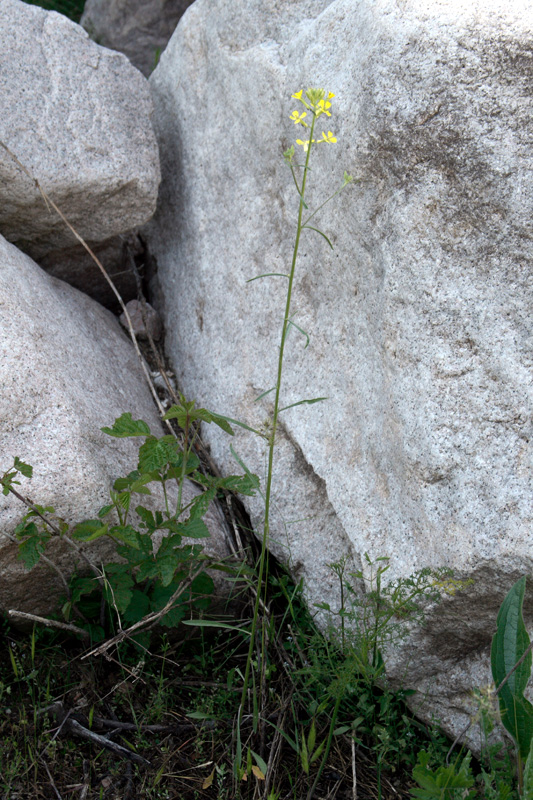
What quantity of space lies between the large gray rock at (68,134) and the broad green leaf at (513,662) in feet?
6.66

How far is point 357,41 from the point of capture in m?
2.07

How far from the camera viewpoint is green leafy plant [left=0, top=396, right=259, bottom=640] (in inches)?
76.3

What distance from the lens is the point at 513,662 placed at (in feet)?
5.74

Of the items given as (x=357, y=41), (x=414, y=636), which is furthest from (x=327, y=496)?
(x=357, y=41)

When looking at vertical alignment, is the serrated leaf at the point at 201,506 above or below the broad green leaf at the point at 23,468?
above

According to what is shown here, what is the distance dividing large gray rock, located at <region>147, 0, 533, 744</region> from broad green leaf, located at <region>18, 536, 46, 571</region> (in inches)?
29.8

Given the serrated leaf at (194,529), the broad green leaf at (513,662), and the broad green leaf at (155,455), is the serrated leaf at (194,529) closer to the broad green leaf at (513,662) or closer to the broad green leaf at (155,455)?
the broad green leaf at (155,455)

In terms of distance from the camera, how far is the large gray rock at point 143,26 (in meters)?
4.36

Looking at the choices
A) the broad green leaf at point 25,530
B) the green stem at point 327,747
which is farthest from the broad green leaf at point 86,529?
the green stem at point 327,747

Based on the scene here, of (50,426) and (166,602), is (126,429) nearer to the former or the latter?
(50,426)

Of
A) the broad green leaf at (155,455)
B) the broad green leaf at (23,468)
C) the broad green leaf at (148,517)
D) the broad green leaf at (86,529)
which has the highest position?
the broad green leaf at (155,455)

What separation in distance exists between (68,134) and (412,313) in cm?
158

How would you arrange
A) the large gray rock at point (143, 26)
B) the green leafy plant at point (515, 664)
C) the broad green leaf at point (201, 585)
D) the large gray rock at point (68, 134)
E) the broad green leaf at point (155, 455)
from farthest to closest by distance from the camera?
the large gray rock at point (143, 26) < the large gray rock at point (68, 134) < the broad green leaf at point (201, 585) < the broad green leaf at point (155, 455) < the green leafy plant at point (515, 664)

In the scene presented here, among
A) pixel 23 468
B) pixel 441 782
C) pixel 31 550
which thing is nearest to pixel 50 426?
pixel 23 468
